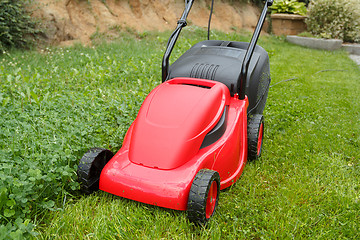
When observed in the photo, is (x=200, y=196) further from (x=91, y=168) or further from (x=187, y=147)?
(x=91, y=168)

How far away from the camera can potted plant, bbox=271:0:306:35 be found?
9.25m

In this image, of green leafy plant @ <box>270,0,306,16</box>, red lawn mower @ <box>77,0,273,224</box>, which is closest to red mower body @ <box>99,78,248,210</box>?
red lawn mower @ <box>77,0,273,224</box>

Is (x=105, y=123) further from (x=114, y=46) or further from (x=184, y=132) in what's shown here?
(x=114, y=46)

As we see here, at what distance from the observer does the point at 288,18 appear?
920 cm

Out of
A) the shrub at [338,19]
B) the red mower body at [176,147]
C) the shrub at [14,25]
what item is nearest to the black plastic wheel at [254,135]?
the red mower body at [176,147]

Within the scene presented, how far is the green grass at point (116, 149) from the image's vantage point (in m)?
1.69

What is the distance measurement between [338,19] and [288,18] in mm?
1266

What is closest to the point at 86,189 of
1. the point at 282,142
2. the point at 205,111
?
the point at 205,111

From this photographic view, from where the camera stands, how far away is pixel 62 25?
6301 mm

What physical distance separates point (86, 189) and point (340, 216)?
1.37 meters

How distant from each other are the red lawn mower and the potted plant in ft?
25.2

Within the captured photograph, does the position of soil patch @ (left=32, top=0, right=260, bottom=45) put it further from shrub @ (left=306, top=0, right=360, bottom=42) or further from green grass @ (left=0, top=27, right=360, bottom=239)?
green grass @ (left=0, top=27, right=360, bottom=239)

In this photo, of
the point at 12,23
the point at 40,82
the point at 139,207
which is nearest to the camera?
the point at 139,207

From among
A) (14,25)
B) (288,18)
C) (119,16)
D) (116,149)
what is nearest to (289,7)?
(288,18)
